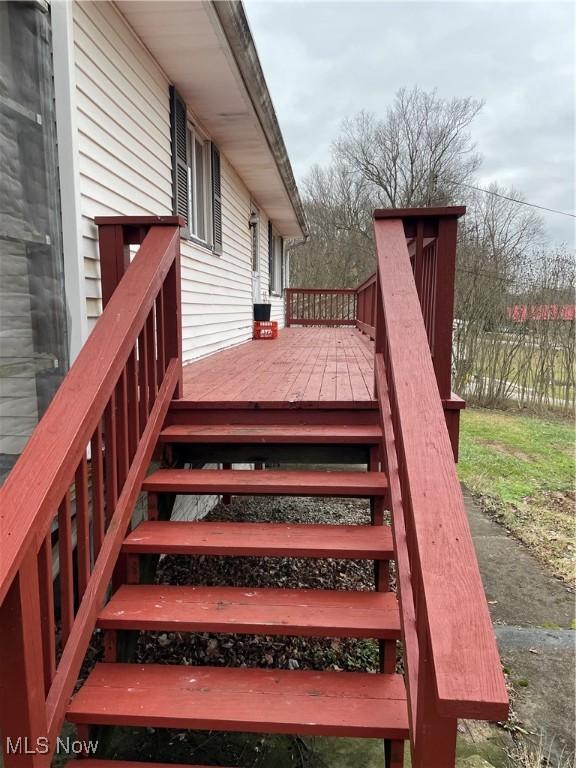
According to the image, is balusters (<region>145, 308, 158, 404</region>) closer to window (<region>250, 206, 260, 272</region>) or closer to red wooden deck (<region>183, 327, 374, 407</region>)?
red wooden deck (<region>183, 327, 374, 407</region>)

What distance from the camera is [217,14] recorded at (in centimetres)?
316

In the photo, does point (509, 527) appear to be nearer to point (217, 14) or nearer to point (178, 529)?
point (178, 529)

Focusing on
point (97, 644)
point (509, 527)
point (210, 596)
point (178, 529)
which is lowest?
point (509, 527)

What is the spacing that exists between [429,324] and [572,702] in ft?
7.03

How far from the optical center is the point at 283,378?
3695 mm

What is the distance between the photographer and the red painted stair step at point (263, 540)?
80.0 inches

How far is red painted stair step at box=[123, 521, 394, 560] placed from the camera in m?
2.03

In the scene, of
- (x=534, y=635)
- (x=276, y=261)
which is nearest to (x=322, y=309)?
(x=276, y=261)

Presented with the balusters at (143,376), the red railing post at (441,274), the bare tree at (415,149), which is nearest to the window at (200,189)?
the balusters at (143,376)

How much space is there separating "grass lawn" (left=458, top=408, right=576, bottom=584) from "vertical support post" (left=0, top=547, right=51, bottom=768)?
4.11 metres

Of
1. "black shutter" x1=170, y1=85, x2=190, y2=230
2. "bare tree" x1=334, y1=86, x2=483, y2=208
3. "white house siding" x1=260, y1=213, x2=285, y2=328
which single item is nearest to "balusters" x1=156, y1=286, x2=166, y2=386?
"black shutter" x1=170, y1=85, x2=190, y2=230

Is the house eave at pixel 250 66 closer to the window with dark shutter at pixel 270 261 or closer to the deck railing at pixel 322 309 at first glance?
the window with dark shutter at pixel 270 261

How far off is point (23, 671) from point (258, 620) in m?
0.80

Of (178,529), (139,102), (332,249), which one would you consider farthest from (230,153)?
(332,249)
